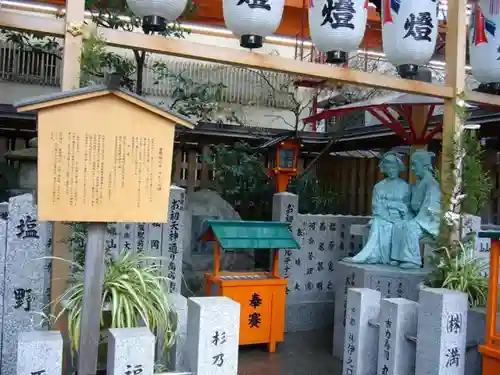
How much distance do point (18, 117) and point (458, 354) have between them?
7.07 metres

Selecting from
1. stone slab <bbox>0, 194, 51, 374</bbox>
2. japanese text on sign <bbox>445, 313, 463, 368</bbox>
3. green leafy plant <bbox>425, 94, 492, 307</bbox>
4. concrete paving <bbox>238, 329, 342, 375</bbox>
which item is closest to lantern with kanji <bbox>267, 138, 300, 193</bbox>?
concrete paving <bbox>238, 329, 342, 375</bbox>

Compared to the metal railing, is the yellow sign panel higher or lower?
lower

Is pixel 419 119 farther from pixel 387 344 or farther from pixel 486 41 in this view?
pixel 387 344

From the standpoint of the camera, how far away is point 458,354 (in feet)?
13.1

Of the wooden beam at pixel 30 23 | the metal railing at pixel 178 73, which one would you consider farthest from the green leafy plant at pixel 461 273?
the metal railing at pixel 178 73

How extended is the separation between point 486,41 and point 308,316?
4627 mm

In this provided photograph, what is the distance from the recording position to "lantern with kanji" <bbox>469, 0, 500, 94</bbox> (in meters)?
5.04

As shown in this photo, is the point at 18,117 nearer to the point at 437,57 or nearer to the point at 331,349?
the point at 331,349

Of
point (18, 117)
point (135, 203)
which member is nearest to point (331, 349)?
point (135, 203)

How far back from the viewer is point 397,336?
412 cm

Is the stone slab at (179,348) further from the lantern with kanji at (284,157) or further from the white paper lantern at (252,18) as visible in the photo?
the lantern with kanji at (284,157)

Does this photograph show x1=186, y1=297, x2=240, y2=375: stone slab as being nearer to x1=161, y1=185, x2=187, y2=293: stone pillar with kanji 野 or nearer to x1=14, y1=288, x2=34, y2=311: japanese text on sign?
x1=14, y1=288, x2=34, y2=311: japanese text on sign

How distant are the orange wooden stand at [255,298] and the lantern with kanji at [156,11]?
3168 mm

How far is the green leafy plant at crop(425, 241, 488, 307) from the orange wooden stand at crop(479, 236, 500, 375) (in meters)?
0.42
